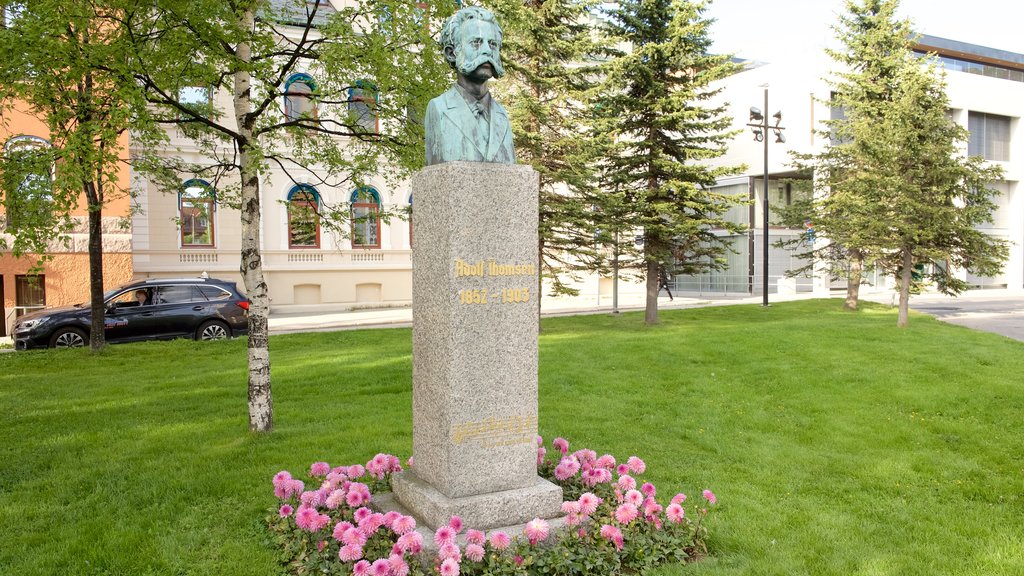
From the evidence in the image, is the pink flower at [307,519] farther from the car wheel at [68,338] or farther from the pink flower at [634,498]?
the car wheel at [68,338]

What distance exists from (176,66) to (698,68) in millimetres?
15300

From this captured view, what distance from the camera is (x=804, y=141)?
3862 cm

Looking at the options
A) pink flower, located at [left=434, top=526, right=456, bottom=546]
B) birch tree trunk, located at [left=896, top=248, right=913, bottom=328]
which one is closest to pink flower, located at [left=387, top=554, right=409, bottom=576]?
pink flower, located at [left=434, top=526, right=456, bottom=546]

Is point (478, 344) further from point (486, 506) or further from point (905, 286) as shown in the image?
point (905, 286)

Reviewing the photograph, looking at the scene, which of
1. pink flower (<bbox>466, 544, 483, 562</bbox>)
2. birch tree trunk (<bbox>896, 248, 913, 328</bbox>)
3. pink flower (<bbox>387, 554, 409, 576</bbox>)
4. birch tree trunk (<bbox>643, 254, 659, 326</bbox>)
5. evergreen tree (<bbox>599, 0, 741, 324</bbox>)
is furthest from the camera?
birch tree trunk (<bbox>643, 254, 659, 326</bbox>)

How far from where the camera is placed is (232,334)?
701 inches

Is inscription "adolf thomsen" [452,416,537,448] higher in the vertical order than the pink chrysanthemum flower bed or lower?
higher

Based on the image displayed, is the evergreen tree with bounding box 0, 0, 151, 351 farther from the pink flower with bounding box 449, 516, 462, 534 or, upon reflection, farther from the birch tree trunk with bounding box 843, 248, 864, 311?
the birch tree trunk with bounding box 843, 248, 864, 311

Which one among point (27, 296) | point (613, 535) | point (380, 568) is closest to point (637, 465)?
point (613, 535)

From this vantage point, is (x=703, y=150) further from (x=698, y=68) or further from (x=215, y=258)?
(x=215, y=258)

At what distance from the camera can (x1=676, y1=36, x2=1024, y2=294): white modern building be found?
3897 cm

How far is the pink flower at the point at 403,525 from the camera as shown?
4457 millimetres

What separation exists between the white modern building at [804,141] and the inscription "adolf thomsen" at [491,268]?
35986mm

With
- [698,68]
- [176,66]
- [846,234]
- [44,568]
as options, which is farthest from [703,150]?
[44,568]
